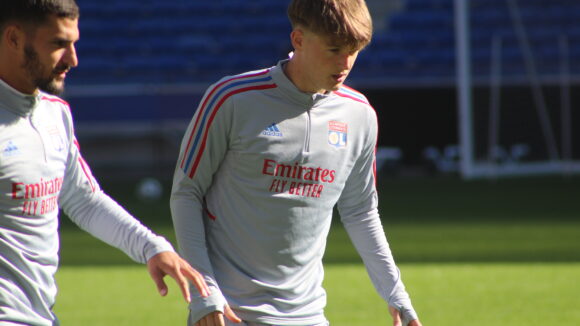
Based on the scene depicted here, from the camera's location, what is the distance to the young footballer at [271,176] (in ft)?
9.35

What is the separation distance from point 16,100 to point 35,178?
20cm

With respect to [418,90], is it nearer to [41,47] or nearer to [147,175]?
[147,175]

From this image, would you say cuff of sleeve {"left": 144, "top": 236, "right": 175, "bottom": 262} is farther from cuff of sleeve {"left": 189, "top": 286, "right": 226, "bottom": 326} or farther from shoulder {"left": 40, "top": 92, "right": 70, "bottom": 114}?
shoulder {"left": 40, "top": 92, "right": 70, "bottom": 114}

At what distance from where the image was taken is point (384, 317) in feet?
21.6

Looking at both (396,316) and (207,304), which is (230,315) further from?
(396,316)

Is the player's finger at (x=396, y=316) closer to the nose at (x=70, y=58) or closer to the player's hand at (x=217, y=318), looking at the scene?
the player's hand at (x=217, y=318)

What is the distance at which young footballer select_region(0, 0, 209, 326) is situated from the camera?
2496 millimetres

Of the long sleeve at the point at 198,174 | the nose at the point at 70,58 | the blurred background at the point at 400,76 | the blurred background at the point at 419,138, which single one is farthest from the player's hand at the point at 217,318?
the blurred background at the point at 400,76

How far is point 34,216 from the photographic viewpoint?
2.59 metres

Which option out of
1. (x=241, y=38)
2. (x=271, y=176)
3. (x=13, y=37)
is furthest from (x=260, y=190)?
(x=241, y=38)

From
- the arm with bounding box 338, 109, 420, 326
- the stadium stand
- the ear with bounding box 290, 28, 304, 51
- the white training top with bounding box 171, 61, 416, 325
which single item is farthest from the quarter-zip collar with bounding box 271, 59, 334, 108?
the stadium stand

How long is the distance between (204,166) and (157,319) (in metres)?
3.87

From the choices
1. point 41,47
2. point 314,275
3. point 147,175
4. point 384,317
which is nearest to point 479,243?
point 384,317

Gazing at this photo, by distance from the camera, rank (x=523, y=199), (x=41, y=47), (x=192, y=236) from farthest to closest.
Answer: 1. (x=523, y=199)
2. (x=192, y=236)
3. (x=41, y=47)
